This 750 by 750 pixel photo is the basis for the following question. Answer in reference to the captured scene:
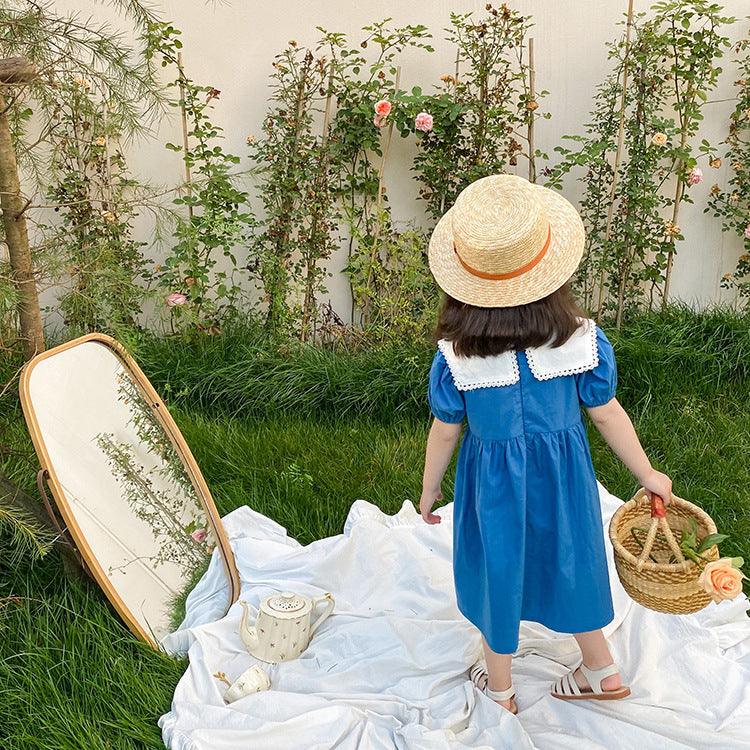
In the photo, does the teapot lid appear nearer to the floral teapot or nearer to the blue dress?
the floral teapot

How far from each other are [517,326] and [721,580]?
0.71 meters

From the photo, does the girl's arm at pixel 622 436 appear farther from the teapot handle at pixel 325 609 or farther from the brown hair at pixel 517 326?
the teapot handle at pixel 325 609

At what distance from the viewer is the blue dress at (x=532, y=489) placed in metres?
1.88

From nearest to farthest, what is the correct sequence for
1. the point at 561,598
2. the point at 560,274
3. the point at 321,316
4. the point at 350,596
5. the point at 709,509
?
1. the point at 560,274
2. the point at 561,598
3. the point at 350,596
4. the point at 709,509
5. the point at 321,316

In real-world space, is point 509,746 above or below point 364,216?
below

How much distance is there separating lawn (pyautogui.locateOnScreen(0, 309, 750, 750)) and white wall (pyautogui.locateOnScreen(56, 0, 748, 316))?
842 millimetres

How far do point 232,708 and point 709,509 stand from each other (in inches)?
72.0

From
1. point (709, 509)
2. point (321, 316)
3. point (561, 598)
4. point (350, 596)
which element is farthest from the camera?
point (321, 316)

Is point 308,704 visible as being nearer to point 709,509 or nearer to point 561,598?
point 561,598

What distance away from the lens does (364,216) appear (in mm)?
4402

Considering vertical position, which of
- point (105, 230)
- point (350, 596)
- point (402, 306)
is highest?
point (105, 230)

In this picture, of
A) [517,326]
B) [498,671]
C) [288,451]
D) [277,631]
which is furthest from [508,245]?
[288,451]

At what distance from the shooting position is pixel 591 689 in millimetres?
2125

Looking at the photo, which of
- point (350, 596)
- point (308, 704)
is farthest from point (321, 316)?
point (308, 704)
